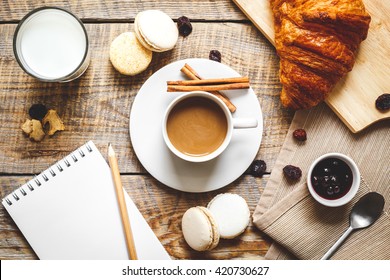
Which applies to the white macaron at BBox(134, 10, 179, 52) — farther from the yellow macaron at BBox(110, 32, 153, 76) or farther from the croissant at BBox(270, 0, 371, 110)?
the croissant at BBox(270, 0, 371, 110)

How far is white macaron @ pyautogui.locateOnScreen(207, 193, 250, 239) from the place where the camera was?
1487 millimetres

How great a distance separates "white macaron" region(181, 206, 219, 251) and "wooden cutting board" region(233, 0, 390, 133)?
0.54m

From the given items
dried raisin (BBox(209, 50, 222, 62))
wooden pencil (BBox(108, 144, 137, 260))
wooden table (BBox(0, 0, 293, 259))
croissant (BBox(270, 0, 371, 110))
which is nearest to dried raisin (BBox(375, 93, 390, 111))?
croissant (BBox(270, 0, 371, 110))

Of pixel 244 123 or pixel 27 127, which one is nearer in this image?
pixel 244 123

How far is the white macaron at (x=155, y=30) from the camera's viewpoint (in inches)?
57.5

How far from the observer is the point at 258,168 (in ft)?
5.02

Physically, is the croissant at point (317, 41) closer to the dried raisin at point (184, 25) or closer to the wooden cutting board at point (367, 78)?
the wooden cutting board at point (367, 78)

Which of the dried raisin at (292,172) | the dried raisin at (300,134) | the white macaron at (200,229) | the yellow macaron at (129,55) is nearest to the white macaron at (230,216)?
the white macaron at (200,229)

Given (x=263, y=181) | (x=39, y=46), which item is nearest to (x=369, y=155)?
(x=263, y=181)

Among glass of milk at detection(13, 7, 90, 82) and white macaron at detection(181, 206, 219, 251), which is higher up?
glass of milk at detection(13, 7, 90, 82)

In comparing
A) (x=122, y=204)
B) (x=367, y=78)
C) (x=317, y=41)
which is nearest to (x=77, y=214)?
(x=122, y=204)

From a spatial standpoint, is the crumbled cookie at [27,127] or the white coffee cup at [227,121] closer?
the white coffee cup at [227,121]

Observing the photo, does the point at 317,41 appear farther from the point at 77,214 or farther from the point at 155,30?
the point at 77,214

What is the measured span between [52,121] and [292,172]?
80 centimetres
